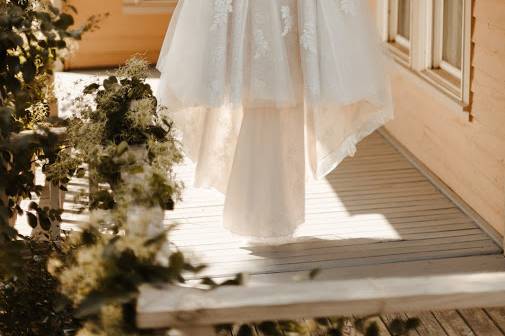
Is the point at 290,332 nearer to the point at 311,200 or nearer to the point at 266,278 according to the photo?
the point at 266,278

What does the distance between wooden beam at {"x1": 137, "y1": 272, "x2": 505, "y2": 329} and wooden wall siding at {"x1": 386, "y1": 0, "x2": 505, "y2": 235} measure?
2716 millimetres

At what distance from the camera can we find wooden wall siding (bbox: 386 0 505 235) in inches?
191

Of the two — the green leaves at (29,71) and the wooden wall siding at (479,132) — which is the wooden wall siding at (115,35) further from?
the green leaves at (29,71)

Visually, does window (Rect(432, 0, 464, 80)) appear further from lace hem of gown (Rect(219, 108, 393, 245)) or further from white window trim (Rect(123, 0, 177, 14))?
white window trim (Rect(123, 0, 177, 14))

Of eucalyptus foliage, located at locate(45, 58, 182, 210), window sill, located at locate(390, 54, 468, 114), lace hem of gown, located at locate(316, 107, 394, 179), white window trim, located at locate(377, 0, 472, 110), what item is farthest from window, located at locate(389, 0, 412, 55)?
eucalyptus foliage, located at locate(45, 58, 182, 210)

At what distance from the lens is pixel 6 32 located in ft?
9.14

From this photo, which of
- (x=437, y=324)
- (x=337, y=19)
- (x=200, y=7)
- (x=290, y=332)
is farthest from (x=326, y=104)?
(x=290, y=332)

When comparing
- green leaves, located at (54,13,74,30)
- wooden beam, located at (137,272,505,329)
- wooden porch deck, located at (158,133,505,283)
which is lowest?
wooden porch deck, located at (158,133,505,283)

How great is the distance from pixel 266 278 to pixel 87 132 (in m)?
1.30

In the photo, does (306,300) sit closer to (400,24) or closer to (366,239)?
(366,239)

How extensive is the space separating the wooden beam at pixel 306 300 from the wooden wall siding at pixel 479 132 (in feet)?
8.91

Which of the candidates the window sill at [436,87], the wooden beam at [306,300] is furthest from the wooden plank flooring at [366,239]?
the wooden beam at [306,300]

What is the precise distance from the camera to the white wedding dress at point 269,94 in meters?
4.28

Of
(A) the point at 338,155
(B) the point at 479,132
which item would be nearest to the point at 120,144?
(A) the point at 338,155
